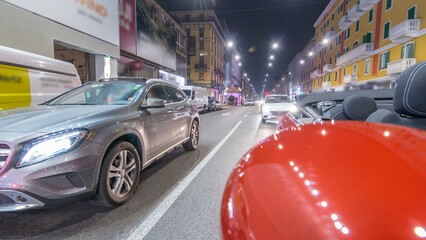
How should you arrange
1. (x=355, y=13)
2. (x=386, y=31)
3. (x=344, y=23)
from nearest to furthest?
(x=386, y=31), (x=355, y=13), (x=344, y=23)

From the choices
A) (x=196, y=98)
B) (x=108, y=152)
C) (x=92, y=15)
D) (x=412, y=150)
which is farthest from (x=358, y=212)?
(x=196, y=98)

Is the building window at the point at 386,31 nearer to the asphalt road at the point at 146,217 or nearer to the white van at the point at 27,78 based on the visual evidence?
the asphalt road at the point at 146,217

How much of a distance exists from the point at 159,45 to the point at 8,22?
1441cm

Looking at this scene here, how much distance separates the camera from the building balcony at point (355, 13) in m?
26.6

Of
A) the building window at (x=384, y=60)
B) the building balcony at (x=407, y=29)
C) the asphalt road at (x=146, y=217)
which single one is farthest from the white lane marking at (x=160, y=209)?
the building window at (x=384, y=60)

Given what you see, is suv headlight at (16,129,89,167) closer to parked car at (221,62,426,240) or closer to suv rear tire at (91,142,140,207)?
suv rear tire at (91,142,140,207)

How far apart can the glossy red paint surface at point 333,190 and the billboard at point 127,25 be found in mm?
17745

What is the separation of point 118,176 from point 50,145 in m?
0.89

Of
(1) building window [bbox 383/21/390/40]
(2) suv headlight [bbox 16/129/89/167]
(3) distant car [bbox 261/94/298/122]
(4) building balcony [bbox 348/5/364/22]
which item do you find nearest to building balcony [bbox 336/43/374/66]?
(1) building window [bbox 383/21/390/40]

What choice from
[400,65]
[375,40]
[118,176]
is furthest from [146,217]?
[375,40]

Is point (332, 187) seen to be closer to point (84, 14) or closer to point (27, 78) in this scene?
point (27, 78)

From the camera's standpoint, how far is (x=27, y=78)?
5.61 meters

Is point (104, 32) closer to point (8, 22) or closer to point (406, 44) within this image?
point (8, 22)

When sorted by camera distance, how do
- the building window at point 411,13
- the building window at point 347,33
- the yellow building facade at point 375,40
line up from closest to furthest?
the yellow building facade at point 375,40 → the building window at point 411,13 → the building window at point 347,33
